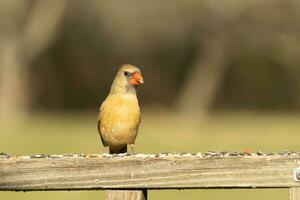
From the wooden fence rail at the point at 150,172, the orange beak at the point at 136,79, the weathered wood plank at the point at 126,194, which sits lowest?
the weathered wood plank at the point at 126,194

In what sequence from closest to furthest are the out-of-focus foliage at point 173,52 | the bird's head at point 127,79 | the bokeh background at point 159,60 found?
1. the bird's head at point 127,79
2. the bokeh background at point 159,60
3. the out-of-focus foliage at point 173,52

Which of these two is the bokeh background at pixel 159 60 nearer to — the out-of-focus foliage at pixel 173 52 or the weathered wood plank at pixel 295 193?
the out-of-focus foliage at pixel 173 52

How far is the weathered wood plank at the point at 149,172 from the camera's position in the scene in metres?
3.17

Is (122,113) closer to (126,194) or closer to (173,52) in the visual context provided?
(126,194)

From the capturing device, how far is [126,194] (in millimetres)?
3162

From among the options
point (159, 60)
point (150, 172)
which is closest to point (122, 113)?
point (150, 172)

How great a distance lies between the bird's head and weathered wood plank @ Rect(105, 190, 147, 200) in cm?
333

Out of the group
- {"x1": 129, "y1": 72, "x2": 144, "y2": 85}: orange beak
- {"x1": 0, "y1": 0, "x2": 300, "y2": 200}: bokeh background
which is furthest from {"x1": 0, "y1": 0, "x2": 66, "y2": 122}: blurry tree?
{"x1": 129, "y1": 72, "x2": 144, "y2": 85}: orange beak

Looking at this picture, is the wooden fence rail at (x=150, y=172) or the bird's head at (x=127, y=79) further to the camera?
the bird's head at (x=127, y=79)

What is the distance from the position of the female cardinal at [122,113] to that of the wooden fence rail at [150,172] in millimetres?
3103

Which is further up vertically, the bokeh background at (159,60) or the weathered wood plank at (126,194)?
the bokeh background at (159,60)

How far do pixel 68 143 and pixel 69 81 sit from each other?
20.7 meters

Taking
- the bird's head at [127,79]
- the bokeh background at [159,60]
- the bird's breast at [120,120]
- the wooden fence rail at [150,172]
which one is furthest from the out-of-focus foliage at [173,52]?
the wooden fence rail at [150,172]

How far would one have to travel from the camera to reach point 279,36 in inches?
1357
